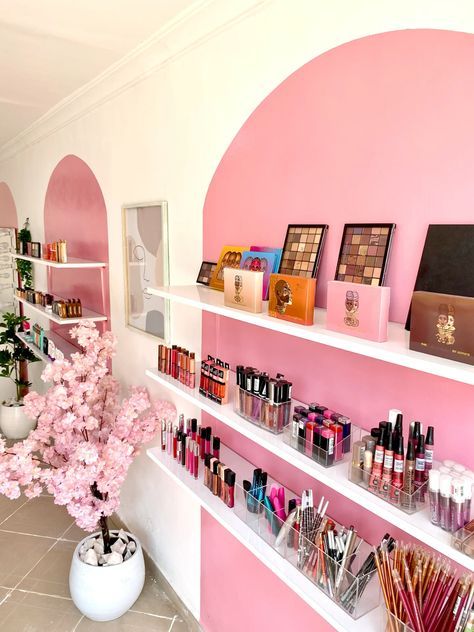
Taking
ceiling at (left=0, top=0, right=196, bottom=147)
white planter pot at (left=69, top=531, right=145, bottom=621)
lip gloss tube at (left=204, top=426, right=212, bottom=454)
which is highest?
ceiling at (left=0, top=0, right=196, bottom=147)

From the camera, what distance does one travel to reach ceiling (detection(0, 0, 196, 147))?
185cm

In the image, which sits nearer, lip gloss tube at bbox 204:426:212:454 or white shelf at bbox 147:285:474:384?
white shelf at bbox 147:285:474:384

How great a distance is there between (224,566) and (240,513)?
67 cm

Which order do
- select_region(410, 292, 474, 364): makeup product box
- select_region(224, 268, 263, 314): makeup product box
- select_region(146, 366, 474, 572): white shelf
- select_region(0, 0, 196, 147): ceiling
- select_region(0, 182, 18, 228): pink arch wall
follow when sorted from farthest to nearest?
1. select_region(0, 182, 18, 228): pink arch wall
2. select_region(0, 0, 196, 147): ceiling
3. select_region(224, 268, 263, 314): makeup product box
4. select_region(146, 366, 474, 572): white shelf
5. select_region(410, 292, 474, 364): makeup product box

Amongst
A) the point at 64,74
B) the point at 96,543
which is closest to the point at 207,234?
the point at 64,74

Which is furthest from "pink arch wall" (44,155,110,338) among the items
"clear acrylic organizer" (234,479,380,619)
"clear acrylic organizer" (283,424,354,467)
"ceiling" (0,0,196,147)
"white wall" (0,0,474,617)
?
"clear acrylic organizer" (283,424,354,467)

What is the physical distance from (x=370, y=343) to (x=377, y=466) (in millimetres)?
324

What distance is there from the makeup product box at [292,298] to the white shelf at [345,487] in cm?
39

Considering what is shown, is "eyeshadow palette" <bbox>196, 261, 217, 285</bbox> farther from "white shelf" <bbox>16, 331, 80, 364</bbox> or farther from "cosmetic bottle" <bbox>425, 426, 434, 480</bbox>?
"white shelf" <bbox>16, 331, 80, 364</bbox>

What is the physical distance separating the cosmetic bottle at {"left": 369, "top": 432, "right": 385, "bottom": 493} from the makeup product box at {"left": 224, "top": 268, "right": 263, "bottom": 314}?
1.62ft

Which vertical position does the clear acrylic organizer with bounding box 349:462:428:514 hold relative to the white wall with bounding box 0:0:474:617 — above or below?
below

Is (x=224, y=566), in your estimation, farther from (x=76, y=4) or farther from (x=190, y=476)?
(x=76, y=4)

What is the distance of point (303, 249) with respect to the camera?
1.51 meters

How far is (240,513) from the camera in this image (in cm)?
168
